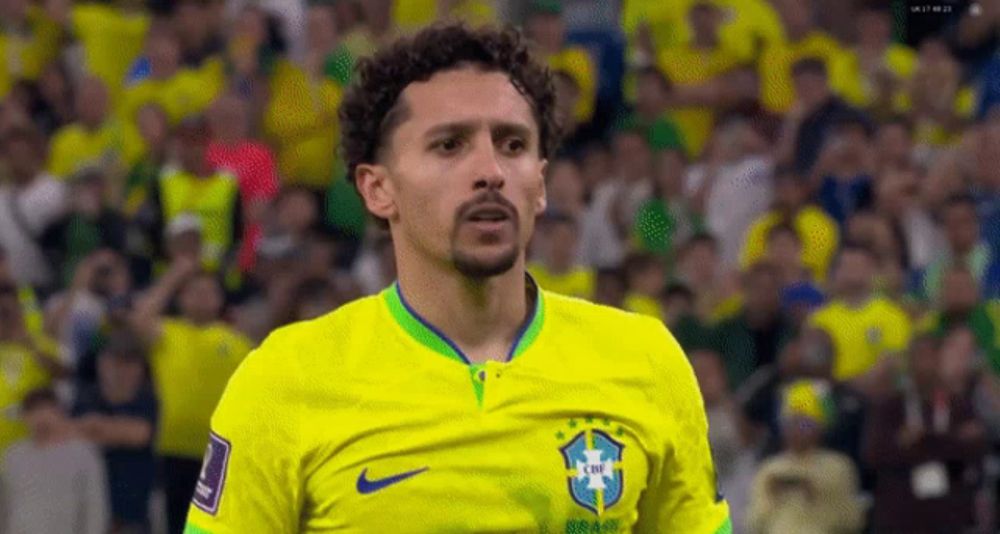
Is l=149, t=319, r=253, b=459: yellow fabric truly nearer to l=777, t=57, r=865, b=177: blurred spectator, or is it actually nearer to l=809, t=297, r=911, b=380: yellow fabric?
l=809, t=297, r=911, b=380: yellow fabric

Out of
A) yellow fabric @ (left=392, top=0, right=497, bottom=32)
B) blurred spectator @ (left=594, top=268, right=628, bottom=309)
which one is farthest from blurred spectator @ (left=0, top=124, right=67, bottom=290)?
blurred spectator @ (left=594, top=268, right=628, bottom=309)

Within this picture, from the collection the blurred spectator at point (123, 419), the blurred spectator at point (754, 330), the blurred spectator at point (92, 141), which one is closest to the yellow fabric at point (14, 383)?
the blurred spectator at point (123, 419)

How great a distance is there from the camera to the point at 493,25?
4.14 metres

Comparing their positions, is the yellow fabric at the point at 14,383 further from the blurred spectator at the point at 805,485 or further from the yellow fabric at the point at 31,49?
the blurred spectator at the point at 805,485

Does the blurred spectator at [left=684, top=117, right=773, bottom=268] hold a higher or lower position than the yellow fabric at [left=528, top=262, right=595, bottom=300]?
higher

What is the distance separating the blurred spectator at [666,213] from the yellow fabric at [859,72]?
94 cm

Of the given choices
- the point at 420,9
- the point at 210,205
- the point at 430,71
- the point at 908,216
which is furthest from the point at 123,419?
the point at 430,71

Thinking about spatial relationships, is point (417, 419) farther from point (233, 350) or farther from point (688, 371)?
point (233, 350)

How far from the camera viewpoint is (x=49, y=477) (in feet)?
31.6

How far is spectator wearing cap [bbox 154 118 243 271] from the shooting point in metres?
10.7

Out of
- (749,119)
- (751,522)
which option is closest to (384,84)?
(751,522)

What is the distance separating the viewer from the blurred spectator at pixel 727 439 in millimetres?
9438

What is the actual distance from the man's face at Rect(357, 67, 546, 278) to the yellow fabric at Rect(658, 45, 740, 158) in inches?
284

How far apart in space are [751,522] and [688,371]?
5.36 m
